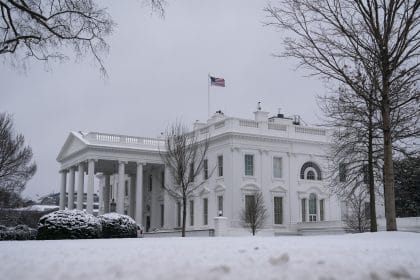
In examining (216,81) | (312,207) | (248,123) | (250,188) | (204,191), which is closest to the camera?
(250,188)

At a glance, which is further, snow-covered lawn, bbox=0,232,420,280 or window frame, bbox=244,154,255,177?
window frame, bbox=244,154,255,177

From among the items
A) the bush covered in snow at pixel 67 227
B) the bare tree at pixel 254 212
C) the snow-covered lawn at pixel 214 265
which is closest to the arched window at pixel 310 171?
the bare tree at pixel 254 212

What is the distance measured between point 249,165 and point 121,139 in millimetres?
13998

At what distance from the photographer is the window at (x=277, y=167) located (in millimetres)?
47250

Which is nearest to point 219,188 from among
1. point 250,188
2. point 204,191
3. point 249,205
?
point 204,191

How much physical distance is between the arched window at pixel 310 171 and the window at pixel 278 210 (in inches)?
126

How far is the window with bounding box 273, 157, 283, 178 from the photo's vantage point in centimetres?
4725

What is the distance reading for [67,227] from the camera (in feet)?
63.5

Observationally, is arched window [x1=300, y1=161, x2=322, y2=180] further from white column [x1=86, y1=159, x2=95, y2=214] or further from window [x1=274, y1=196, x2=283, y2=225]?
white column [x1=86, y1=159, x2=95, y2=214]

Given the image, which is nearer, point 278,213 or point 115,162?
point 278,213

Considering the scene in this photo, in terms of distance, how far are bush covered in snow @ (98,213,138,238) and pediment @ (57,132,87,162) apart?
99.8ft

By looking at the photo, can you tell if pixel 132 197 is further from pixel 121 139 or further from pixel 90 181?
pixel 90 181

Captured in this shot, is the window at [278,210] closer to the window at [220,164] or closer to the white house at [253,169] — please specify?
the white house at [253,169]

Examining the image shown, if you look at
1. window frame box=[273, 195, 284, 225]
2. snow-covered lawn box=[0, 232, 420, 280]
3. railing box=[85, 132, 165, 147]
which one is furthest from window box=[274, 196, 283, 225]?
snow-covered lawn box=[0, 232, 420, 280]
